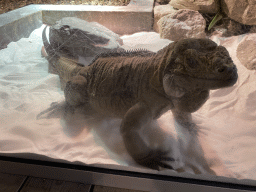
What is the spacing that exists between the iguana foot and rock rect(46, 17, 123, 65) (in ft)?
2.09

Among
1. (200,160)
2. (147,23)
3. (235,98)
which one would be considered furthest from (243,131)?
(147,23)

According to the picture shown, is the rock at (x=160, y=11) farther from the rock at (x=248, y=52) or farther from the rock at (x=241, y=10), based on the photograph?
the rock at (x=248, y=52)

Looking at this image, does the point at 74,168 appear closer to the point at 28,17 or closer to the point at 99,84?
the point at 99,84

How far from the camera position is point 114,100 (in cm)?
114

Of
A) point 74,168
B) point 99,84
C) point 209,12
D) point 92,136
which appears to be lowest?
point 74,168

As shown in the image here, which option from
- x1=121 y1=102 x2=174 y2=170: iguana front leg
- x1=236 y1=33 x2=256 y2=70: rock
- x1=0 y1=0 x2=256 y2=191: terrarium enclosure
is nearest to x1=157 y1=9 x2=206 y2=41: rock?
x1=0 y1=0 x2=256 y2=191: terrarium enclosure

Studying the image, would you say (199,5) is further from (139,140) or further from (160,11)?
(139,140)

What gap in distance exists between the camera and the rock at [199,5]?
97 centimetres

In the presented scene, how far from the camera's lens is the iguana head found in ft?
2.56

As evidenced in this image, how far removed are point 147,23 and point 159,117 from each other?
1.70 ft

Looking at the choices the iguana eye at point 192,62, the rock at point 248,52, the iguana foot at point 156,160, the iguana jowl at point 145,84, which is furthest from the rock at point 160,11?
the iguana foot at point 156,160

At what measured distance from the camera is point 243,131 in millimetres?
1189

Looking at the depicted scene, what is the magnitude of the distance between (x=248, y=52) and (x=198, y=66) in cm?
45

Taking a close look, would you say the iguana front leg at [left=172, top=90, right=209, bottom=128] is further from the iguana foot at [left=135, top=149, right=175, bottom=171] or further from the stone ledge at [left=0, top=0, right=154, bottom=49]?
the stone ledge at [left=0, top=0, right=154, bottom=49]
